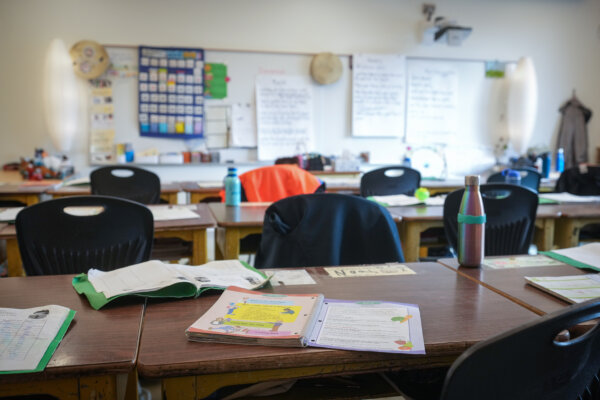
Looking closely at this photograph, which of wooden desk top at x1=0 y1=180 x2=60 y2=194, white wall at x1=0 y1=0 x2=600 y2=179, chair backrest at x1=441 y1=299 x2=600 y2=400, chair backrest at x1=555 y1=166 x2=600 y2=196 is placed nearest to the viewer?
chair backrest at x1=441 y1=299 x2=600 y2=400

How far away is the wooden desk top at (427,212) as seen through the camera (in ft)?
7.86

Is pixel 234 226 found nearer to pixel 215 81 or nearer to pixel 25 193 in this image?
pixel 25 193

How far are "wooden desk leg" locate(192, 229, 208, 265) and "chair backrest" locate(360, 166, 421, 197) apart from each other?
56.3 inches

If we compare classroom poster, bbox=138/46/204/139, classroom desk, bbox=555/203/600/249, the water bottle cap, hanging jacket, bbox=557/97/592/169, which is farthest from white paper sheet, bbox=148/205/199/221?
hanging jacket, bbox=557/97/592/169

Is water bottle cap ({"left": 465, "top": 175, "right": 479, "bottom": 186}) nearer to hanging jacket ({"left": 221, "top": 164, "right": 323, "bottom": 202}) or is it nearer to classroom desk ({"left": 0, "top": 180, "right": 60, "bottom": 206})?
hanging jacket ({"left": 221, "top": 164, "right": 323, "bottom": 202})

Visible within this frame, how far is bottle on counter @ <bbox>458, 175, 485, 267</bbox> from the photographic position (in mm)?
1374

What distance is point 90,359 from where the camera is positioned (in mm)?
777

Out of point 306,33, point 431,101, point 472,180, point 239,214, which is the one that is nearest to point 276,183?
point 239,214

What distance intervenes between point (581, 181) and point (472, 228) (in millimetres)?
2942

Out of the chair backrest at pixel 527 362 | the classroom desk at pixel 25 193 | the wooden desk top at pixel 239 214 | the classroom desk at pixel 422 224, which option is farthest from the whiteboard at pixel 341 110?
the chair backrest at pixel 527 362

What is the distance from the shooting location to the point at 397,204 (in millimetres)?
2771

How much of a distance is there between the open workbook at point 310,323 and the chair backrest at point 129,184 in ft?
7.67

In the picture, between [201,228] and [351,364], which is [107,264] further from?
[351,364]

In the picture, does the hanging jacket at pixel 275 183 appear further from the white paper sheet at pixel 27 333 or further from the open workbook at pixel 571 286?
the white paper sheet at pixel 27 333
